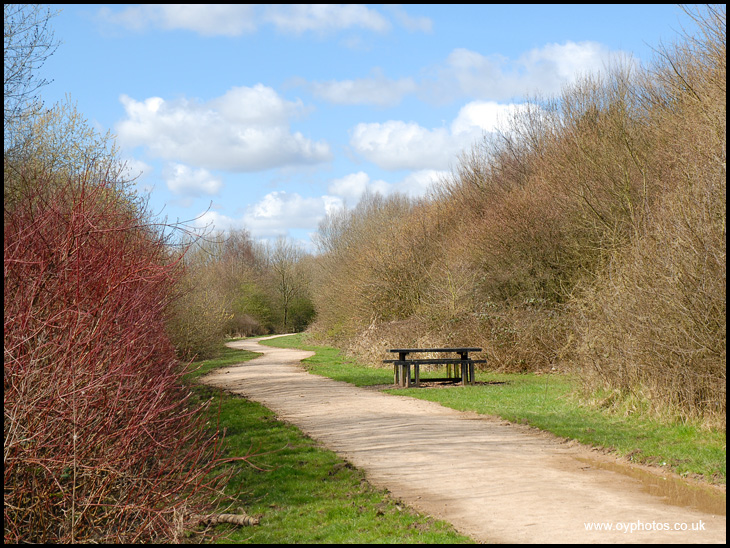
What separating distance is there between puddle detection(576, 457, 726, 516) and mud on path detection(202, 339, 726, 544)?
75 millimetres

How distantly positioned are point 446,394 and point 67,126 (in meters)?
11.5

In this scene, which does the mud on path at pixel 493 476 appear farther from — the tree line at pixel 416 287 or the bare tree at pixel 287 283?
the bare tree at pixel 287 283

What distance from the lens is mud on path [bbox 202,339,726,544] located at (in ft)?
20.0

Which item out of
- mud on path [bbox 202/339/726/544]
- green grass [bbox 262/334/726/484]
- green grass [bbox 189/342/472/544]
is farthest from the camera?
green grass [bbox 262/334/726/484]

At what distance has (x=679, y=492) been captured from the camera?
7.34 metres

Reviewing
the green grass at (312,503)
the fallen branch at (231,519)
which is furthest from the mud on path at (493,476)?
the fallen branch at (231,519)

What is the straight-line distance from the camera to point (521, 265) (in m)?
23.1

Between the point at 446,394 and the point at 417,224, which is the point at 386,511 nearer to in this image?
the point at 446,394

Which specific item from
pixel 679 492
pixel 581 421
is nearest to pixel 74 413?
pixel 679 492

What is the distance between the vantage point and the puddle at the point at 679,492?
22.3ft

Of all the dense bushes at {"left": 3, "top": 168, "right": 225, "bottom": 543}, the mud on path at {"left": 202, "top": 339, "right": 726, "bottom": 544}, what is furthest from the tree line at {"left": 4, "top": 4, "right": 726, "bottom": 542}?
the mud on path at {"left": 202, "top": 339, "right": 726, "bottom": 544}

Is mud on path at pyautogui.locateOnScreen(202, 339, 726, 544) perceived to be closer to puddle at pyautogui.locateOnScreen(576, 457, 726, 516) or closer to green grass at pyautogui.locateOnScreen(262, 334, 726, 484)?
puddle at pyautogui.locateOnScreen(576, 457, 726, 516)

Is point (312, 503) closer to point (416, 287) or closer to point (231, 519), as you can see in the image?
point (231, 519)

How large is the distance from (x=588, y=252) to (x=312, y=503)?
16832mm
